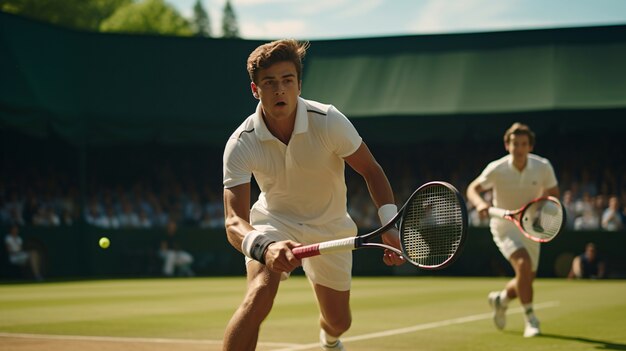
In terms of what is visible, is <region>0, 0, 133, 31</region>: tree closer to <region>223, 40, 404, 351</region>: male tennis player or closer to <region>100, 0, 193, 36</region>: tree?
<region>100, 0, 193, 36</region>: tree

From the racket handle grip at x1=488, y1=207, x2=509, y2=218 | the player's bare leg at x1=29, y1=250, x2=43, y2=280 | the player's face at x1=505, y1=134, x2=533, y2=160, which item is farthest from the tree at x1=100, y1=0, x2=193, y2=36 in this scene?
the racket handle grip at x1=488, y1=207, x2=509, y2=218

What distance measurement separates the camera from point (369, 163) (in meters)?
6.18

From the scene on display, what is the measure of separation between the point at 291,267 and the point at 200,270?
686 inches

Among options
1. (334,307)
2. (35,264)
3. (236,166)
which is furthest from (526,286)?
(35,264)

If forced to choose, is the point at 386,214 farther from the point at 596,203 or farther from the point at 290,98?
the point at 596,203

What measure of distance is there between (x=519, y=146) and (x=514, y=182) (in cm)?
44

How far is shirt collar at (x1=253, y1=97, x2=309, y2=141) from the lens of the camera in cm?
613

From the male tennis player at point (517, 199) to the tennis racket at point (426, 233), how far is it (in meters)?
4.67

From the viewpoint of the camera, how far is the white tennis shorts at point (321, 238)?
6426 mm

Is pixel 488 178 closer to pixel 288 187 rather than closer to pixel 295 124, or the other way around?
pixel 288 187

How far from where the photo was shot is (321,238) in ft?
21.3

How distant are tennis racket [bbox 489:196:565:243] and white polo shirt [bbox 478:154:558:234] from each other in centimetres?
83

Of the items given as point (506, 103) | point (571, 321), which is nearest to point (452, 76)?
point (506, 103)

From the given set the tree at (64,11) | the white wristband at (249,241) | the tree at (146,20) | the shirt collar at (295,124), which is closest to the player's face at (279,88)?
the shirt collar at (295,124)
